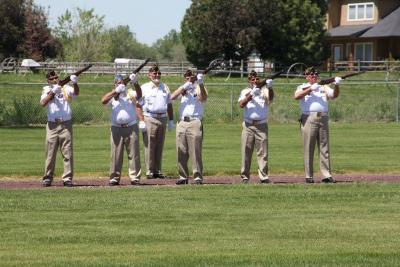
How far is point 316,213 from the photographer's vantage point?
15328 millimetres

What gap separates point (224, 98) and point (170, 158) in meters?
20.7

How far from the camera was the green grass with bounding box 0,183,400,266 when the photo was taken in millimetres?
11859

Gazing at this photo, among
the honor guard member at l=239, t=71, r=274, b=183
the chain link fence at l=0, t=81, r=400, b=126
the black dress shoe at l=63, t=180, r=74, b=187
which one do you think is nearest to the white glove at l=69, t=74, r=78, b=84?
the black dress shoe at l=63, t=180, r=74, b=187

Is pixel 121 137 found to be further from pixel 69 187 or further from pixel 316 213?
pixel 316 213

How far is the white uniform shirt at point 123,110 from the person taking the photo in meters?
19.3

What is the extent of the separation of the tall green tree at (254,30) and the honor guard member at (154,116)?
4186 cm

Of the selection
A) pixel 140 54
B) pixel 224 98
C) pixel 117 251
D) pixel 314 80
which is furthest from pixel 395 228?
pixel 140 54

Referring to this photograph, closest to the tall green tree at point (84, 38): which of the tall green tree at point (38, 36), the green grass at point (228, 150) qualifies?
the tall green tree at point (38, 36)

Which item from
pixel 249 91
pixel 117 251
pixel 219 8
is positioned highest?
pixel 219 8

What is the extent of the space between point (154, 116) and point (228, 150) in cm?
802

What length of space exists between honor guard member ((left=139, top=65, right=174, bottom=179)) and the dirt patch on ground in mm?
456

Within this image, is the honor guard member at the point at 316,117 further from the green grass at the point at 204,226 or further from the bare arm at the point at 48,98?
the bare arm at the point at 48,98

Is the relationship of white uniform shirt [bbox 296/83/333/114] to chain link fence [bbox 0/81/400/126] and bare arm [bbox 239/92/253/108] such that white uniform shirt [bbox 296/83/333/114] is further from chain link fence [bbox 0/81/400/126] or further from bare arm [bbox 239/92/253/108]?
chain link fence [bbox 0/81/400/126]

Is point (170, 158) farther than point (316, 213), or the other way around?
point (170, 158)
